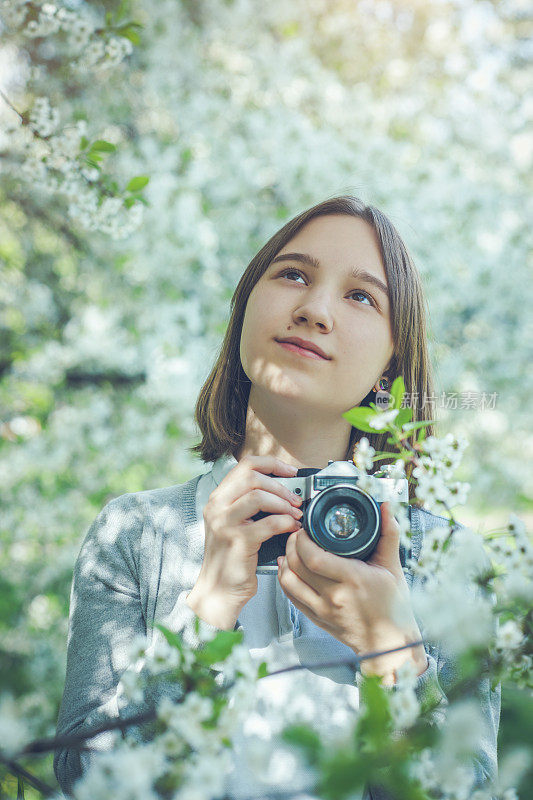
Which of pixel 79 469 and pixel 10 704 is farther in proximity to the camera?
pixel 79 469

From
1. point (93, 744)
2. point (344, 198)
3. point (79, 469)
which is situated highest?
point (344, 198)

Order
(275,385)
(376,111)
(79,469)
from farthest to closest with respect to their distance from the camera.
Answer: (376,111)
(79,469)
(275,385)

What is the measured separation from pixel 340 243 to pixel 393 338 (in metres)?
0.27

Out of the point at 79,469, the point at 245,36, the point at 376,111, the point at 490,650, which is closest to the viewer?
the point at 490,650

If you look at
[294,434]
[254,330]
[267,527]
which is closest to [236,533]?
[267,527]

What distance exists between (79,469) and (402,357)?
3295mm

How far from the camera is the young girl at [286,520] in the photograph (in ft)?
3.55

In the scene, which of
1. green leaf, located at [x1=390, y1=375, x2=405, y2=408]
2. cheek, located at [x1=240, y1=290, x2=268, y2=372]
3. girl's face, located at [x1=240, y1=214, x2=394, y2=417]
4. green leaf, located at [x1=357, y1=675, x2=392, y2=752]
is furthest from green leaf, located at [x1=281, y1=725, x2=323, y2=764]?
cheek, located at [x1=240, y1=290, x2=268, y2=372]

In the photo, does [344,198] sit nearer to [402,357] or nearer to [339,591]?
[402,357]

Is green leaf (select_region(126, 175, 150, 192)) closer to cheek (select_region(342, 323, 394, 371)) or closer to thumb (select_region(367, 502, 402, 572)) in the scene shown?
cheek (select_region(342, 323, 394, 371))

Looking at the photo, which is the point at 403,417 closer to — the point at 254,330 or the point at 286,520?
the point at 286,520

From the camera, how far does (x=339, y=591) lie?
1045mm

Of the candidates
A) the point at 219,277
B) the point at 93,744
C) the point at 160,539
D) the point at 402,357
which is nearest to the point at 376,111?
the point at 219,277

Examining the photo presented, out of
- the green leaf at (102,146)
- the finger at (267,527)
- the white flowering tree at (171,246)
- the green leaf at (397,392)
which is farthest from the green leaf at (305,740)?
the white flowering tree at (171,246)
